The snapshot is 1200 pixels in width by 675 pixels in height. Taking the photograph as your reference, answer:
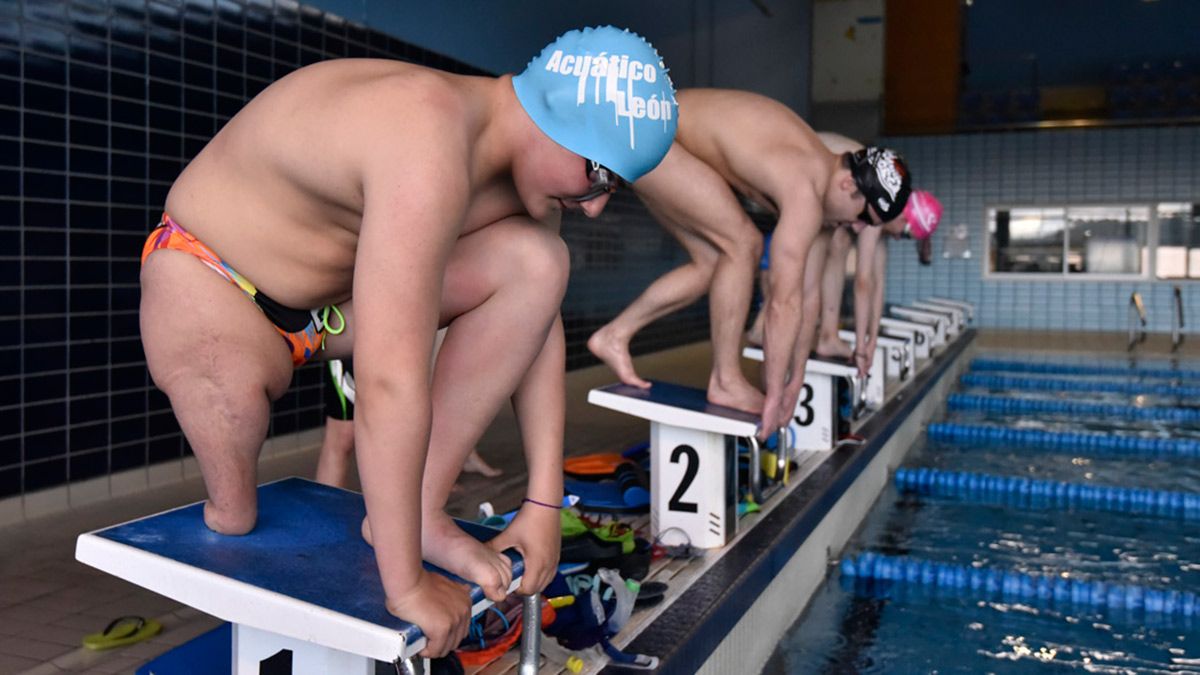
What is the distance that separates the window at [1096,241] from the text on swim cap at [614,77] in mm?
17080

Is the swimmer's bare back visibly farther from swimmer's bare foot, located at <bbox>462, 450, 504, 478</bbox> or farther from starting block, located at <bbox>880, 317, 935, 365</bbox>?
starting block, located at <bbox>880, 317, 935, 365</bbox>

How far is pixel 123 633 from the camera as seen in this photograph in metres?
2.52

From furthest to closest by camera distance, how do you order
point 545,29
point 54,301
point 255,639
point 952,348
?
point 952,348 < point 545,29 < point 54,301 < point 255,639

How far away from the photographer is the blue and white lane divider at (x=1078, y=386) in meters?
9.30

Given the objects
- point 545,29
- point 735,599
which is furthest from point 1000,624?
point 545,29

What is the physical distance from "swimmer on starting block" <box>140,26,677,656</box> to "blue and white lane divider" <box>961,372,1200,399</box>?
8.84 metres

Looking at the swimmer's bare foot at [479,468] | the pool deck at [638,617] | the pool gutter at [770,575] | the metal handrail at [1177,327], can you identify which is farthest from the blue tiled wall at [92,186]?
the metal handrail at [1177,327]

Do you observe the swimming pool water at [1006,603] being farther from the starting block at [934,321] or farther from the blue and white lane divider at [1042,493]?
the starting block at [934,321]

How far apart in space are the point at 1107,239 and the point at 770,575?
1614 centimetres

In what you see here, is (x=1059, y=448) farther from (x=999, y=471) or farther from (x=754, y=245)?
(x=754, y=245)

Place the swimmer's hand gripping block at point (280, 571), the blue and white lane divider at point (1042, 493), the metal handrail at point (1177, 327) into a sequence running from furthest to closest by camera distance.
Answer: the metal handrail at point (1177, 327) → the blue and white lane divider at point (1042, 493) → the swimmer's hand gripping block at point (280, 571)

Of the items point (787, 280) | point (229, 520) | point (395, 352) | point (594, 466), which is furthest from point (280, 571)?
point (594, 466)

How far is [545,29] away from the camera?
8.20 meters

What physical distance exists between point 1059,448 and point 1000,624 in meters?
3.81
